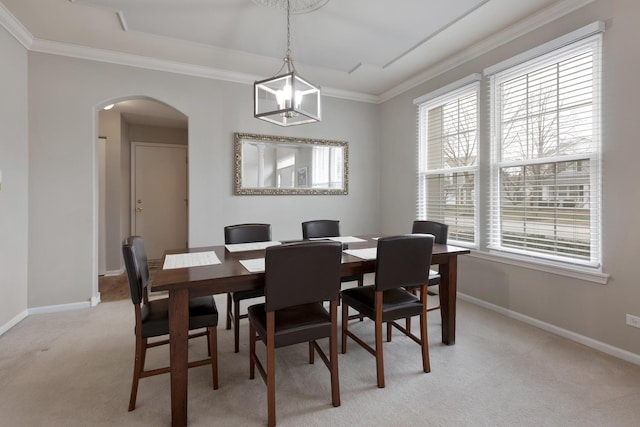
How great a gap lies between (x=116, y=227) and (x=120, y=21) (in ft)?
10.3

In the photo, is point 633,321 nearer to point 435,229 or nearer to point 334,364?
point 435,229

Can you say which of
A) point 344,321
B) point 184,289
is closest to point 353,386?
point 344,321

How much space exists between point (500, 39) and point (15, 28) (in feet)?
14.8

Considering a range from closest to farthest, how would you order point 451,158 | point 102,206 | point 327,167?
point 451,158, point 327,167, point 102,206

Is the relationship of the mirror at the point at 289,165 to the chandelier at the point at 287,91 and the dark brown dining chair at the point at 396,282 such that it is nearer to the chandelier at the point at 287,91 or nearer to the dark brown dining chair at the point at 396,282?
the chandelier at the point at 287,91

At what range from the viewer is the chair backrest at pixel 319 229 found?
314 centimetres

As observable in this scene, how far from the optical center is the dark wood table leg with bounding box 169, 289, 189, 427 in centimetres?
156

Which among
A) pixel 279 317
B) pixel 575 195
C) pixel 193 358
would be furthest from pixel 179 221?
pixel 575 195

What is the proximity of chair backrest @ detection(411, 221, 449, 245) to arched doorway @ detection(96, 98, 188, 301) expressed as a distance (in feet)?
11.9

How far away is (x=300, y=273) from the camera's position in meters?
1.61

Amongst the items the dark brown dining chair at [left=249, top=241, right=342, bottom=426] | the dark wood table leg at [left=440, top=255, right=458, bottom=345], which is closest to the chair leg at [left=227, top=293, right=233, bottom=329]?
the dark brown dining chair at [left=249, top=241, right=342, bottom=426]

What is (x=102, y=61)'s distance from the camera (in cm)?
331

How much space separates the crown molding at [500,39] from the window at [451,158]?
26cm

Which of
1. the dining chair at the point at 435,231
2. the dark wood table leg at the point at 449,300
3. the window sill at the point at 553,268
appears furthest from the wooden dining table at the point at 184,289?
the window sill at the point at 553,268
